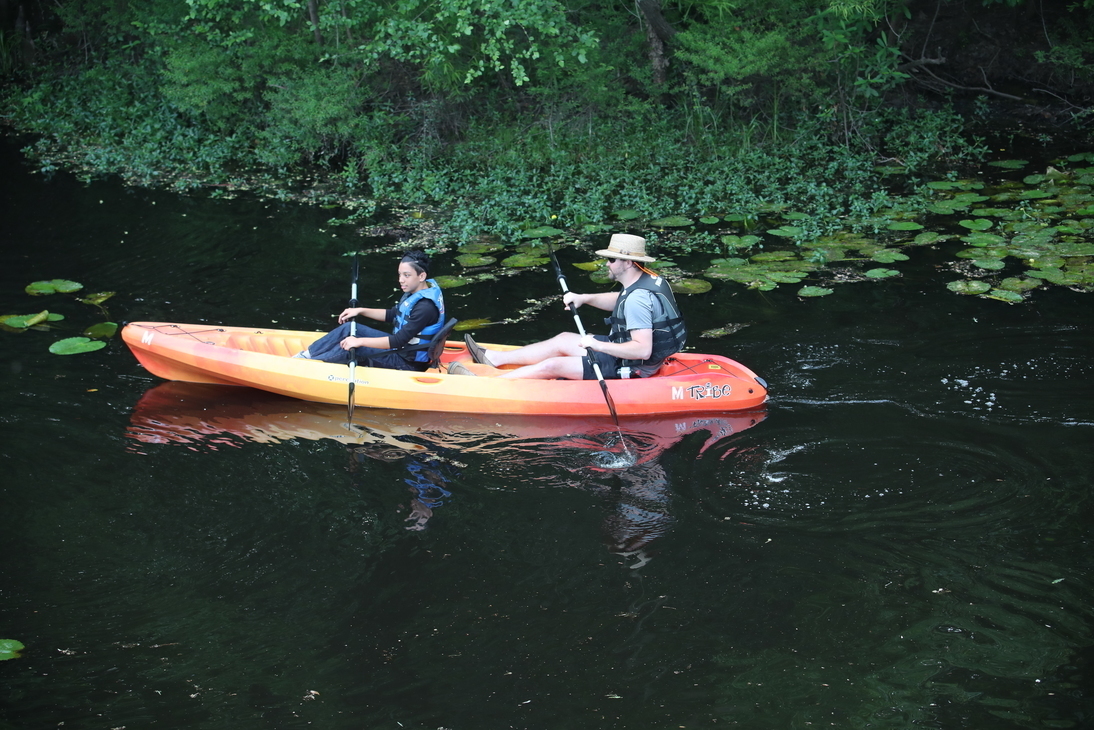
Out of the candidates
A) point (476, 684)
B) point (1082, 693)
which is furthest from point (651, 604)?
point (1082, 693)

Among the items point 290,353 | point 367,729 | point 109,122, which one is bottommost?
point 367,729

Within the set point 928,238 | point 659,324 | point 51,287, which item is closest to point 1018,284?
point 928,238

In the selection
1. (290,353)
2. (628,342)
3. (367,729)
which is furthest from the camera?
(290,353)

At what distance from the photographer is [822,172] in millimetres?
10695

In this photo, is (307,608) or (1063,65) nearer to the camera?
(307,608)

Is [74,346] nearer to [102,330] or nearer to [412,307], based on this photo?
[102,330]

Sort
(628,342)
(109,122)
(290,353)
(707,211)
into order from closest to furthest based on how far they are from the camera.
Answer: (628,342) < (290,353) < (707,211) < (109,122)

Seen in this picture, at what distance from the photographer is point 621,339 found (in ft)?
19.1

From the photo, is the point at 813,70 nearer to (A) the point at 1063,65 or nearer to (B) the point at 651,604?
(A) the point at 1063,65

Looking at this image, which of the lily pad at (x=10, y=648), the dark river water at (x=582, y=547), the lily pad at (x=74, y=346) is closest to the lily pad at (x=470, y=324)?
the dark river water at (x=582, y=547)

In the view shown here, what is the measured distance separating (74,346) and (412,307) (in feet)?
8.23

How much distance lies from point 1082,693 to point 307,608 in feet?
9.98

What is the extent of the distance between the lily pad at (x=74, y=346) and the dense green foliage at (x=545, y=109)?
3.90m

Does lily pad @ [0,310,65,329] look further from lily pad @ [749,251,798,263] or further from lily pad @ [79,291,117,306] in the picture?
lily pad @ [749,251,798,263]
